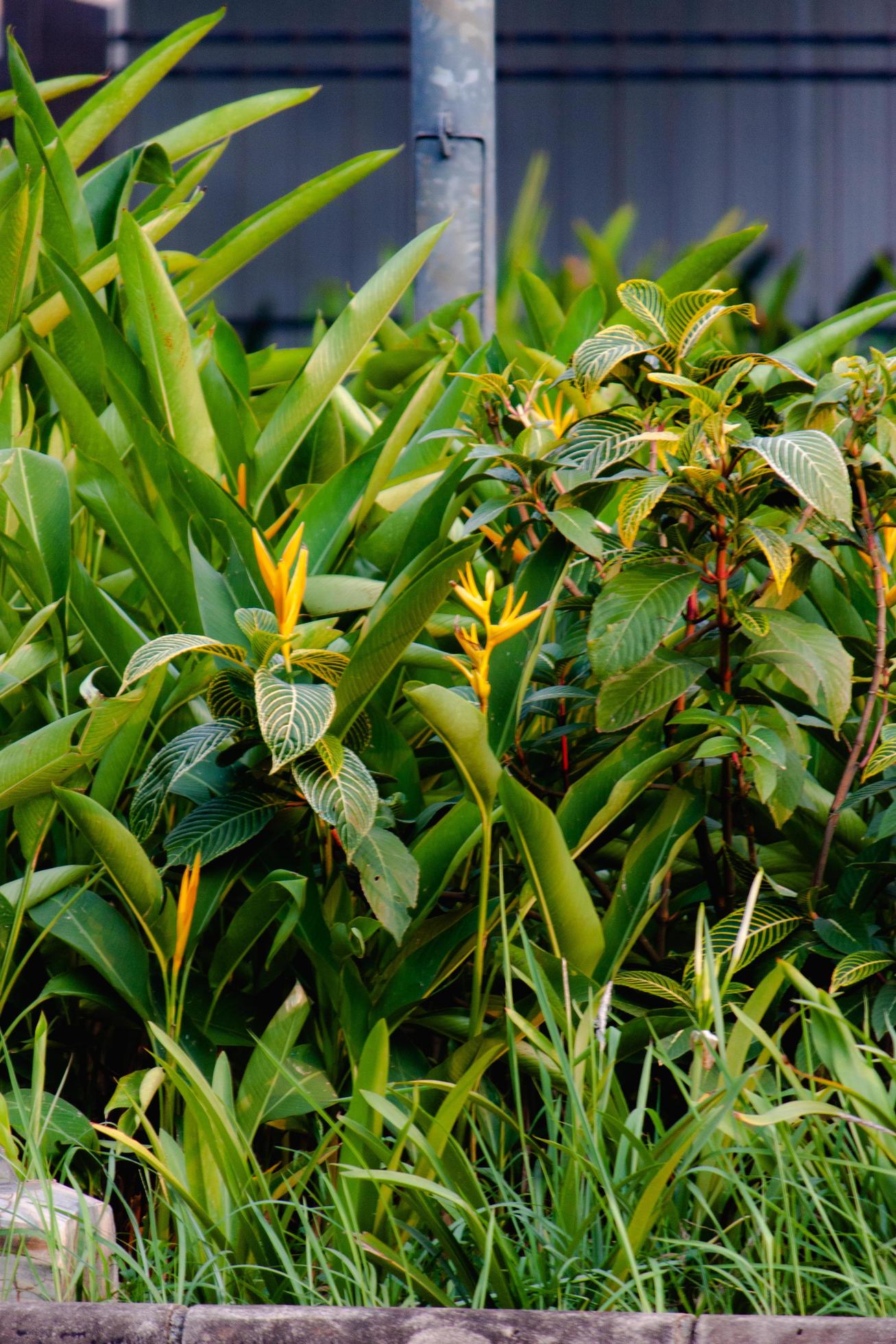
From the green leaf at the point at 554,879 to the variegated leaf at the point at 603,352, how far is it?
0.52 metres

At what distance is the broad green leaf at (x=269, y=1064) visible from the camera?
5.15 ft

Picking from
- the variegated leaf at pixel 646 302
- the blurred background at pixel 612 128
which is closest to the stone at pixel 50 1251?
the variegated leaf at pixel 646 302

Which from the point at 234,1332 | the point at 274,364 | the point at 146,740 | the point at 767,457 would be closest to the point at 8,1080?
the point at 146,740

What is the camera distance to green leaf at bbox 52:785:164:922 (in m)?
1.53

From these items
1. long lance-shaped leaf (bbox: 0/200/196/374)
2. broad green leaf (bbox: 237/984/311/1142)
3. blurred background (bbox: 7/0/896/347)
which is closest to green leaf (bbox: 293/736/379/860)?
broad green leaf (bbox: 237/984/311/1142)

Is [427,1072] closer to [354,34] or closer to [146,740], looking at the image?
[146,740]

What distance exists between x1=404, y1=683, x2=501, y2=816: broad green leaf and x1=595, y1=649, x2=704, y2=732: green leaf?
16cm

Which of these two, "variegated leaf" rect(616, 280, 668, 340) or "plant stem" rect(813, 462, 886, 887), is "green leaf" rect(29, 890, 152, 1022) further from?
"variegated leaf" rect(616, 280, 668, 340)

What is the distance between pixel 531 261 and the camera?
14.7 ft

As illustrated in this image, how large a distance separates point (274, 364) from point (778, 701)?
5.60 feet

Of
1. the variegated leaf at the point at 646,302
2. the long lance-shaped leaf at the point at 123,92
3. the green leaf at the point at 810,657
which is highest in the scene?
the long lance-shaped leaf at the point at 123,92

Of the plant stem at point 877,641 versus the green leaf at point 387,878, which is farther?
the plant stem at point 877,641

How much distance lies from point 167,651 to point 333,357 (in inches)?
31.6

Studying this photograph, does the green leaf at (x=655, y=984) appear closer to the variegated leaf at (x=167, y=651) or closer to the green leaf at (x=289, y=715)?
the green leaf at (x=289, y=715)
